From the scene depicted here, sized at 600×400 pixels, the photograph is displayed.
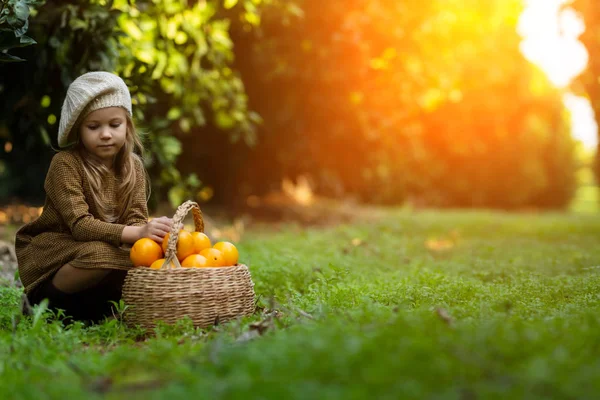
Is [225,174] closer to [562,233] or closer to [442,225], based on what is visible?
[442,225]

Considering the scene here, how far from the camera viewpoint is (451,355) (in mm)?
2363

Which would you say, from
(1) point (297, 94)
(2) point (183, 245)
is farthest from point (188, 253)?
(1) point (297, 94)

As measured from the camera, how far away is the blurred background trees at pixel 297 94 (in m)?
6.43

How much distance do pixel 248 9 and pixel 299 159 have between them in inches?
204

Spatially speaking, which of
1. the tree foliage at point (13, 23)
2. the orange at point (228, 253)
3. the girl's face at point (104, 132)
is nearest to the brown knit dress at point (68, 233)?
the girl's face at point (104, 132)

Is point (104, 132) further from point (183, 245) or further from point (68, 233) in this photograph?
point (183, 245)

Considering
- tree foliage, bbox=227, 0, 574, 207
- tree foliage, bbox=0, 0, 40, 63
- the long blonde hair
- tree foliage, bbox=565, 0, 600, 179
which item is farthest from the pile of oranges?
tree foliage, bbox=565, 0, 600, 179

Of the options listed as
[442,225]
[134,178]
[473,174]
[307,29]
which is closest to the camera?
[134,178]

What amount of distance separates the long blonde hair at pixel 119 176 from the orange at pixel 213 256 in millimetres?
692

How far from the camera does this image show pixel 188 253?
4.00 metres

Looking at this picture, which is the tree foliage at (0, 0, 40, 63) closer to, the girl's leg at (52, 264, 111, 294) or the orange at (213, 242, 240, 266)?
the girl's leg at (52, 264, 111, 294)

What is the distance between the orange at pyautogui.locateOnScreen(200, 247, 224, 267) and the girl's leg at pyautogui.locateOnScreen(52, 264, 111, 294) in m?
0.60

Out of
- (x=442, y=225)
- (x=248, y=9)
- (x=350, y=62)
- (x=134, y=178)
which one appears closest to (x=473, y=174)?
(x=442, y=225)

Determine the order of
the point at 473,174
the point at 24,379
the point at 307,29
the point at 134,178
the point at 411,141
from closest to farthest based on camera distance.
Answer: the point at 24,379 → the point at 134,178 → the point at 307,29 → the point at 411,141 → the point at 473,174
